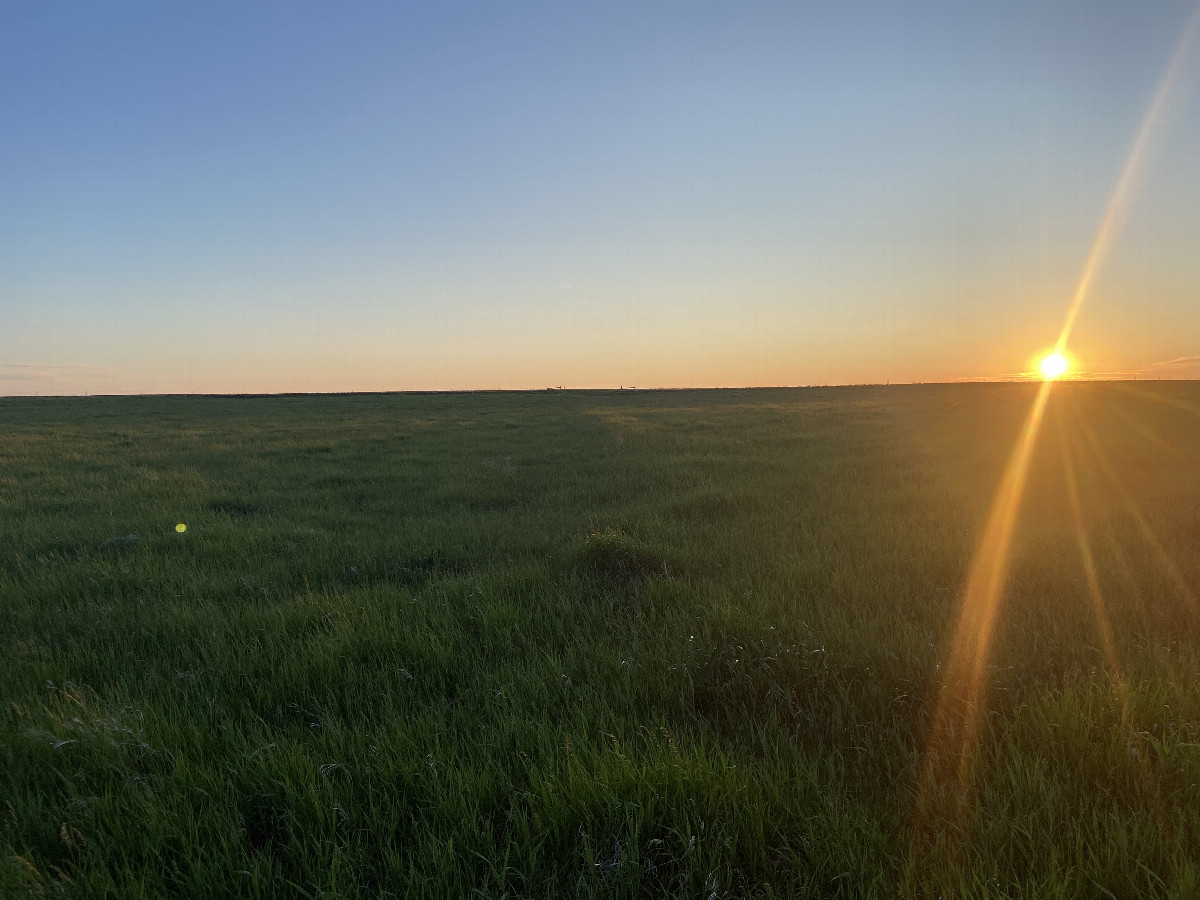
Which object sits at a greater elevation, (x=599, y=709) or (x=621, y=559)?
(x=621, y=559)

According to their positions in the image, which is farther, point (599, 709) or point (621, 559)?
point (621, 559)

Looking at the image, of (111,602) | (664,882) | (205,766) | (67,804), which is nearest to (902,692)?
(664,882)

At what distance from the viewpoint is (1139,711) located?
2.86 metres

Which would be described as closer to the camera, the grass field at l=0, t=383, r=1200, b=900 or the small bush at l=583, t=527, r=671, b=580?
the grass field at l=0, t=383, r=1200, b=900

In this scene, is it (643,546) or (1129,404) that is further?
(1129,404)

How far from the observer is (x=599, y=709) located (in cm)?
317

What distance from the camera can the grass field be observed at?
7.16ft

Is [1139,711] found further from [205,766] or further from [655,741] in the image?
[205,766]

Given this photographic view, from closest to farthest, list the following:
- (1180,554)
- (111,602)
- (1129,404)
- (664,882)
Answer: (664,882) < (111,602) < (1180,554) < (1129,404)

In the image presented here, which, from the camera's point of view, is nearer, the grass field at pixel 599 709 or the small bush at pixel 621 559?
the grass field at pixel 599 709

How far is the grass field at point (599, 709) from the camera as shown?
7.16 feet

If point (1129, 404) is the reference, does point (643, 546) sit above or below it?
below

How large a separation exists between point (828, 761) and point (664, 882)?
93 cm

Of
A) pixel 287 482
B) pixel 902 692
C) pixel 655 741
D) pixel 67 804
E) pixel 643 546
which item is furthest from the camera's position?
pixel 287 482
